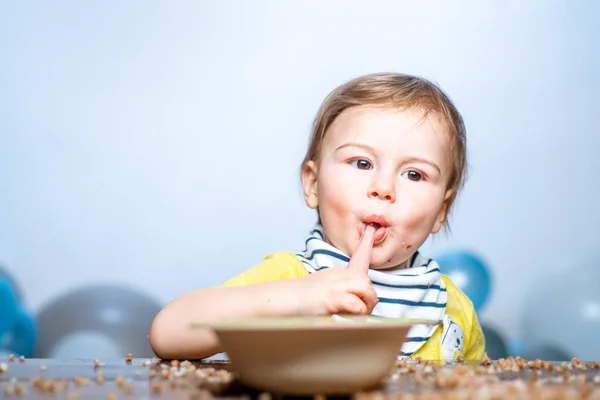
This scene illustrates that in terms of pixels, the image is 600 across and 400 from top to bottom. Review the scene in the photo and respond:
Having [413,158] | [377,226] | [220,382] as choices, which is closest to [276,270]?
[377,226]

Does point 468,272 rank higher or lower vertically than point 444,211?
lower

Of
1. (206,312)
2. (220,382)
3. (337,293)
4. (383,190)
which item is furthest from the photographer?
(383,190)

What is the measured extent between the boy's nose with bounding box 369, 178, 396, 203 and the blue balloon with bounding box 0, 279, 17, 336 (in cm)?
167

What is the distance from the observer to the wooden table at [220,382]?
0.65 meters

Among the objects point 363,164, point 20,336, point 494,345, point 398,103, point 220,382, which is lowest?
point 494,345

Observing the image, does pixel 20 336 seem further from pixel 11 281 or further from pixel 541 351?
pixel 541 351

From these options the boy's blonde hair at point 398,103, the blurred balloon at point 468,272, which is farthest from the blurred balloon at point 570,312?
the boy's blonde hair at point 398,103

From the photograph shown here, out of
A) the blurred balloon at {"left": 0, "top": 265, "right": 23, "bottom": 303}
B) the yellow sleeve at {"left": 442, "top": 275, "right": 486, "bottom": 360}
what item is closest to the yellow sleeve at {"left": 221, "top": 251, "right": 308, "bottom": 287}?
the yellow sleeve at {"left": 442, "top": 275, "right": 486, "bottom": 360}

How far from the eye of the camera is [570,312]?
2371 mm

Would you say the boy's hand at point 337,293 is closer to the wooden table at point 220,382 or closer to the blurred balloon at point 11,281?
the wooden table at point 220,382

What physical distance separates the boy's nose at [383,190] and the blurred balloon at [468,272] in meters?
1.38

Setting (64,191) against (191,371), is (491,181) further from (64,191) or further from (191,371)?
(191,371)

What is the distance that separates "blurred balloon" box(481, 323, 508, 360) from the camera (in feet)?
8.57

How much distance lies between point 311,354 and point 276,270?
2.17ft
